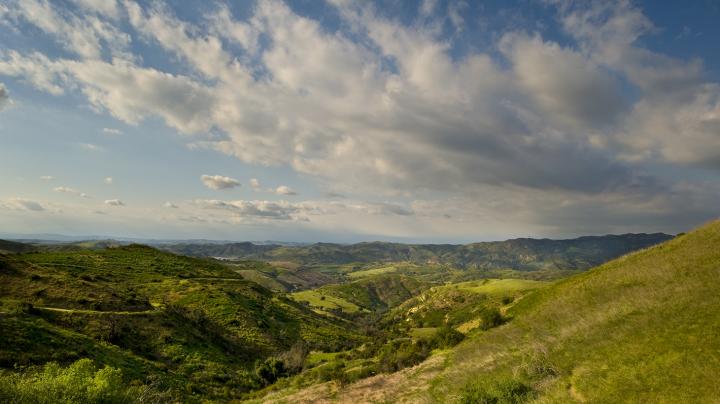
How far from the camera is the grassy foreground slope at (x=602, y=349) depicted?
18172 mm

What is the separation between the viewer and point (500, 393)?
23.3 meters

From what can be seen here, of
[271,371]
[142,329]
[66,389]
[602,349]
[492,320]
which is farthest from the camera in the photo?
[142,329]

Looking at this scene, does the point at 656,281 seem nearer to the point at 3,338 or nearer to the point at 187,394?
the point at 187,394

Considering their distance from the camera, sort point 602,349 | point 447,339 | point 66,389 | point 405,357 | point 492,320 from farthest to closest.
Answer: point 447,339 → point 492,320 → point 405,357 → point 66,389 → point 602,349

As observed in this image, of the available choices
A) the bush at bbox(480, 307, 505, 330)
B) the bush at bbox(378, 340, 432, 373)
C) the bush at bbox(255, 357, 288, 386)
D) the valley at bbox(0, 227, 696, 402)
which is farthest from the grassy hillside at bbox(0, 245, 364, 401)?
the bush at bbox(480, 307, 505, 330)

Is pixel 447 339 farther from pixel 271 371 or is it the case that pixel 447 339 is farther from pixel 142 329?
pixel 142 329

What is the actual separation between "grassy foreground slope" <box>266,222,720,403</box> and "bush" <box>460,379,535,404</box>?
0.07 metres

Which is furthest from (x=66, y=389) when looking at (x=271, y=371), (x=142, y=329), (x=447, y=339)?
(x=142, y=329)

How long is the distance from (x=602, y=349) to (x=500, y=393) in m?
7.31

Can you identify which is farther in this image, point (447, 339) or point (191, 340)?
point (191, 340)

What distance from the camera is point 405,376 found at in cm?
3725

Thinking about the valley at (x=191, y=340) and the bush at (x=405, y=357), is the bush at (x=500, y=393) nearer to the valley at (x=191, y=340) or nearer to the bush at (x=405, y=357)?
the valley at (x=191, y=340)

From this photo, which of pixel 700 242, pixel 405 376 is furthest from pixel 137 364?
pixel 700 242

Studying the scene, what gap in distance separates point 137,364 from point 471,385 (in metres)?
52.8
